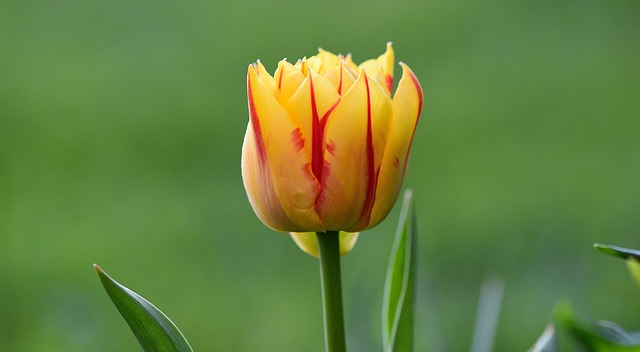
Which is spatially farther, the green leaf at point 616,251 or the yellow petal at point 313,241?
the yellow petal at point 313,241

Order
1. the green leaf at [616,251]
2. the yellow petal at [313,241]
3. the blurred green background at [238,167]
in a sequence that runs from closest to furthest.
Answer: the green leaf at [616,251] < the yellow petal at [313,241] < the blurred green background at [238,167]

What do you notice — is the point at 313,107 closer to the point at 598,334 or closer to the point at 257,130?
the point at 257,130

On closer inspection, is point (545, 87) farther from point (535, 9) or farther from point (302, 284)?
point (302, 284)

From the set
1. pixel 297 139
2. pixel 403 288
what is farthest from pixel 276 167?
pixel 403 288

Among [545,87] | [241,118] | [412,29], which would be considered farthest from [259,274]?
[412,29]

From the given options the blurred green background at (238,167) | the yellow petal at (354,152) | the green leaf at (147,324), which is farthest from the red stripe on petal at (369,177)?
the blurred green background at (238,167)

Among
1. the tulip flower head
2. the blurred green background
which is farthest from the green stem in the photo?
the blurred green background

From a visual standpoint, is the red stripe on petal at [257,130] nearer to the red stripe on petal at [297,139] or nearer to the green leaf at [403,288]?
the red stripe on petal at [297,139]
